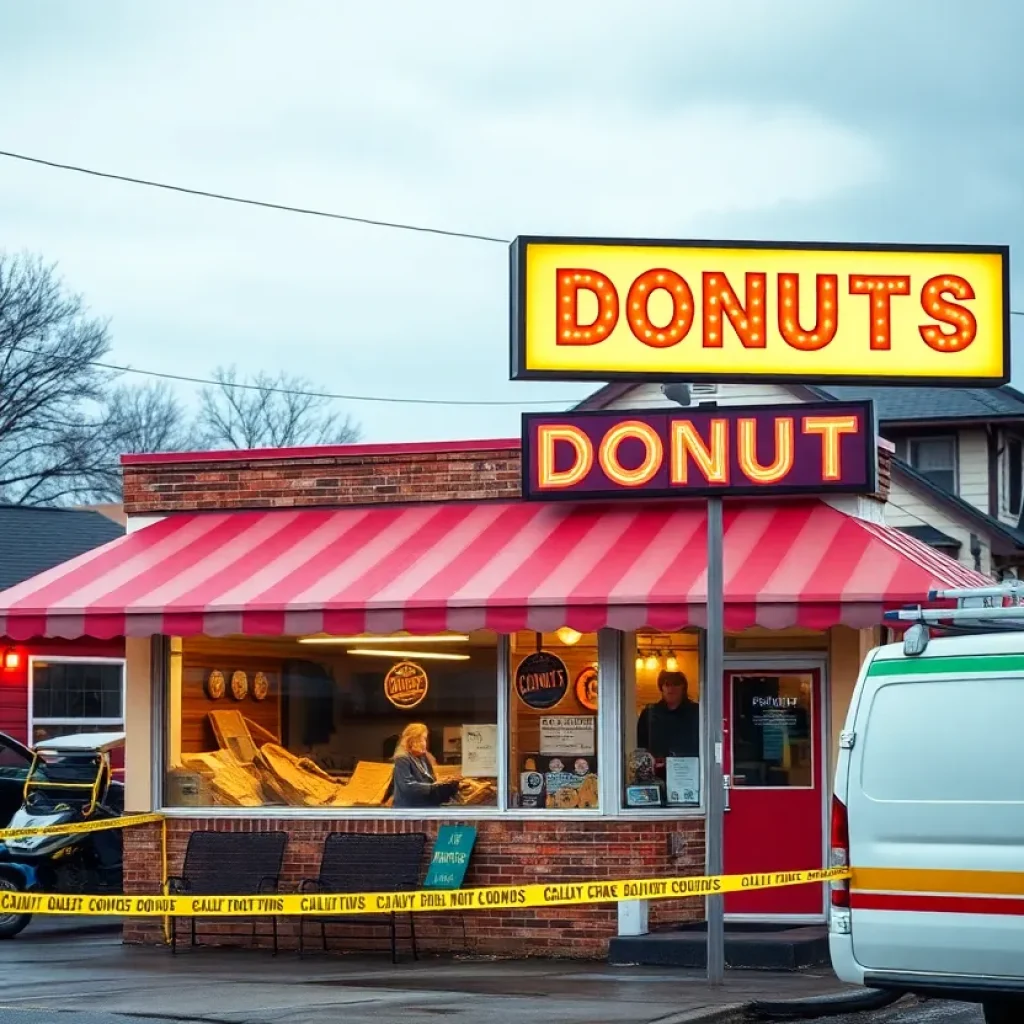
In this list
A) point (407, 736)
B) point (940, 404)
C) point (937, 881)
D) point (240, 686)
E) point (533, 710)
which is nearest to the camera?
point (937, 881)

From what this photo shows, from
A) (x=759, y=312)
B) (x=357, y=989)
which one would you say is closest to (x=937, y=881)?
(x=357, y=989)

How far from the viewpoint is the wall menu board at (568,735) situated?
15023mm

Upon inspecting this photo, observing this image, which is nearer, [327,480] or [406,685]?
[406,685]

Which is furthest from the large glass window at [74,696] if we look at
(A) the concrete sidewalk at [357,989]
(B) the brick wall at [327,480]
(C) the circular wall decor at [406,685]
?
(C) the circular wall decor at [406,685]

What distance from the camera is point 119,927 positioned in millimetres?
18547

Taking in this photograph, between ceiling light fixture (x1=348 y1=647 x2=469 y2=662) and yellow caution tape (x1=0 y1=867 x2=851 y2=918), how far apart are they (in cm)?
303

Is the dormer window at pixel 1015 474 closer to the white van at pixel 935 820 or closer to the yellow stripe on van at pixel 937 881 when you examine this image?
the white van at pixel 935 820

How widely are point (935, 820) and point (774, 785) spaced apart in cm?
651

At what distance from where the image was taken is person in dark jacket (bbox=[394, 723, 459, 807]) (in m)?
15.3

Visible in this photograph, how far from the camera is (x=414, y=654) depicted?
15.6 meters

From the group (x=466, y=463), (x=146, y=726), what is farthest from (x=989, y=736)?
(x=146, y=726)

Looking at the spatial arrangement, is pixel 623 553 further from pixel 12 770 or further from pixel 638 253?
pixel 12 770

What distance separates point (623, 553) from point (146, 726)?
4567 millimetres

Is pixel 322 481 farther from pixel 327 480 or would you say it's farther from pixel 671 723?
pixel 671 723
